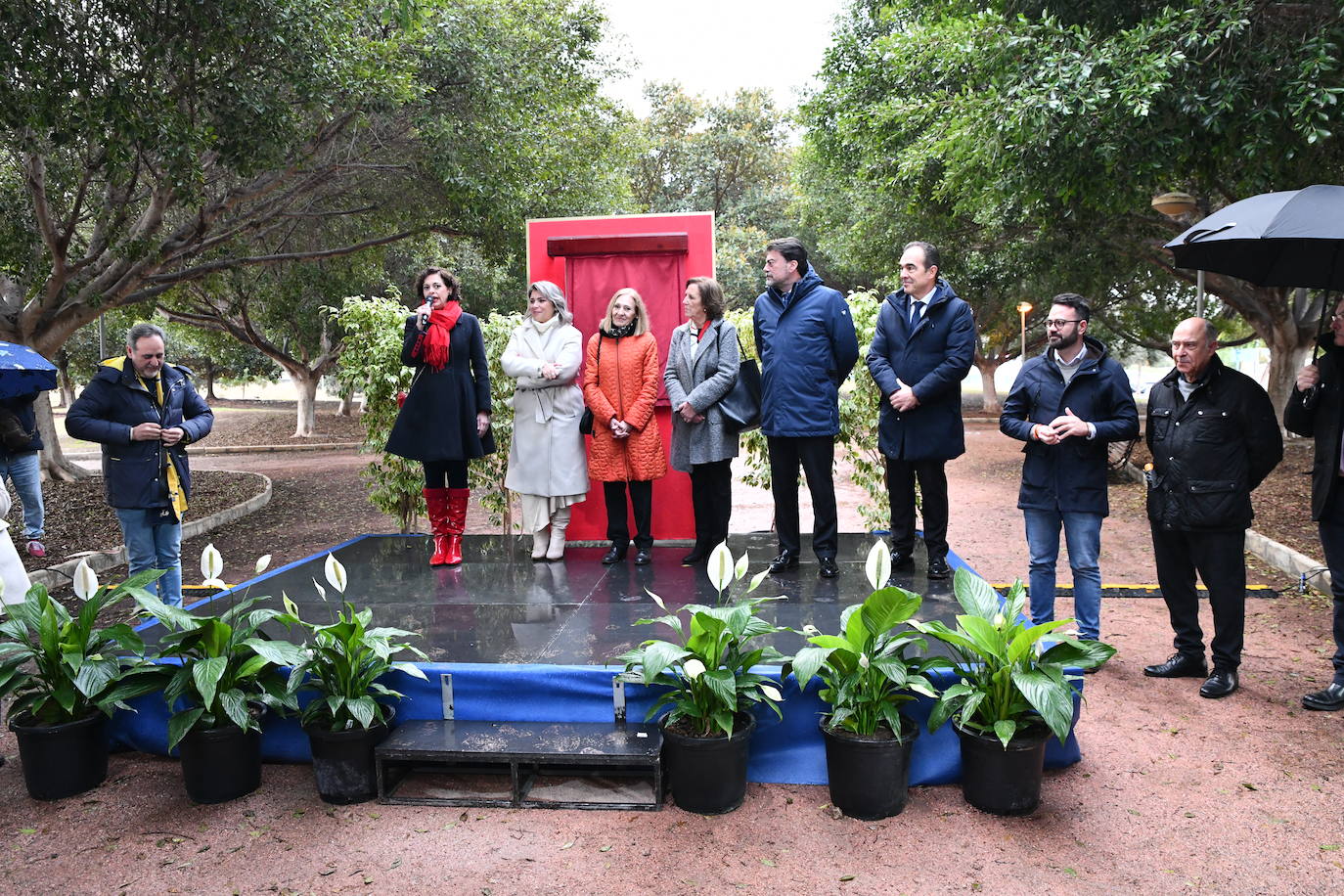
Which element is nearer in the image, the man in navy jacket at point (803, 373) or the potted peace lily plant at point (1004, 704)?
the potted peace lily plant at point (1004, 704)

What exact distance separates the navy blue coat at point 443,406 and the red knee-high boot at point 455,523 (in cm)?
28

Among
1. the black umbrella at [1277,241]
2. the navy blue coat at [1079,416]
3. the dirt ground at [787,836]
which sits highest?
the black umbrella at [1277,241]

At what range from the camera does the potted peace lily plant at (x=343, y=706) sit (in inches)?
133

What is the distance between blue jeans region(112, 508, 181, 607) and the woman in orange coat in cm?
238

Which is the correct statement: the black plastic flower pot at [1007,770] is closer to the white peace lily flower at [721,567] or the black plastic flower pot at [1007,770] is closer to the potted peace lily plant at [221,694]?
the white peace lily flower at [721,567]

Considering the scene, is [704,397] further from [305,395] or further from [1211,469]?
[305,395]

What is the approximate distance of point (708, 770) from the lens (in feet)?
10.6

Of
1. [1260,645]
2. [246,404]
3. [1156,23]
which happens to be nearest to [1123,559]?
[1260,645]

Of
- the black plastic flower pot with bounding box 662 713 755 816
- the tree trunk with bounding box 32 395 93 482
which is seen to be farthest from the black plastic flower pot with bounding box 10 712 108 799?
the tree trunk with bounding box 32 395 93 482

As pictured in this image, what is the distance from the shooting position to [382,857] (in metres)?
3.05

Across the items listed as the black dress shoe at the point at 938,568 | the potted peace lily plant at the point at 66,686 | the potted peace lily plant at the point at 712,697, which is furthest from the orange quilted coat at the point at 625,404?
the potted peace lily plant at the point at 66,686

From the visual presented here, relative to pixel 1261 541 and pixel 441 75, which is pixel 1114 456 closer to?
pixel 1261 541

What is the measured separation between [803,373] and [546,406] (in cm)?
159

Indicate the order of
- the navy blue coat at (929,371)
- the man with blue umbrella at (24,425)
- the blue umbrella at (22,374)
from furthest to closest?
the man with blue umbrella at (24,425) → the blue umbrella at (22,374) → the navy blue coat at (929,371)
